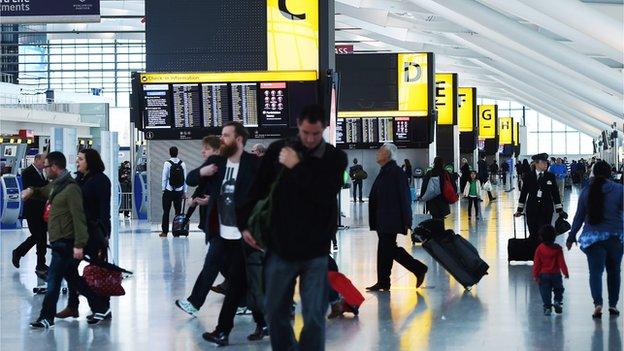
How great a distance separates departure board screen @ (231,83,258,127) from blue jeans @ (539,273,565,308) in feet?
37.2

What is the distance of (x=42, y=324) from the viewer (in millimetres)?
9727

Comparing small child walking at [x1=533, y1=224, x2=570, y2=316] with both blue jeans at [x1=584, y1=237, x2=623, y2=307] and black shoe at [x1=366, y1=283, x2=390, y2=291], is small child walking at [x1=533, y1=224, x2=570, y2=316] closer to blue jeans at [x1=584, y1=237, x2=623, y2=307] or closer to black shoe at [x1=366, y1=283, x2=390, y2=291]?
blue jeans at [x1=584, y1=237, x2=623, y2=307]

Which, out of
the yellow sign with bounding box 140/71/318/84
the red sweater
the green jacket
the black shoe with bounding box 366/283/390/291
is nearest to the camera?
the green jacket

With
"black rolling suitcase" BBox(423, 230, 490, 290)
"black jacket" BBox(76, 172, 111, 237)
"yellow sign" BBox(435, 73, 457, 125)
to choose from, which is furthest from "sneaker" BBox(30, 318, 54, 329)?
"yellow sign" BBox(435, 73, 457, 125)

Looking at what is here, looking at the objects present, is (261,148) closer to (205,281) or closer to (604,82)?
(205,281)

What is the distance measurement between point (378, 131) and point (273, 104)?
14.5m

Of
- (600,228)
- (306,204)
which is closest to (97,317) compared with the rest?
(306,204)

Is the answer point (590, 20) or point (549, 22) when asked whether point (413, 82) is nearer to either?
point (549, 22)

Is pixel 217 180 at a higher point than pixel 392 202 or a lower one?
higher

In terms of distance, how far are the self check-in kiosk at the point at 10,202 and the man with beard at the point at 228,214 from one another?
16.1 meters

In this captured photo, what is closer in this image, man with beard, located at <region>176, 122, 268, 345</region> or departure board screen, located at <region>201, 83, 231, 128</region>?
man with beard, located at <region>176, 122, 268, 345</region>

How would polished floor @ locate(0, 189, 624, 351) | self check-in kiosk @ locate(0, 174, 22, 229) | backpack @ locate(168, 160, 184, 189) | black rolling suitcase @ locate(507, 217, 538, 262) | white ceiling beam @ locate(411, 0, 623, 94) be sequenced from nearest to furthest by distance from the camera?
polished floor @ locate(0, 189, 624, 351)
black rolling suitcase @ locate(507, 217, 538, 262)
backpack @ locate(168, 160, 184, 189)
self check-in kiosk @ locate(0, 174, 22, 229)
white ceiling beam @ locate(411, 0, 623, 94)

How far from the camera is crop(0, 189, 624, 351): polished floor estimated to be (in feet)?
28.9

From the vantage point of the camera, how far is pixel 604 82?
4138 centimetres
